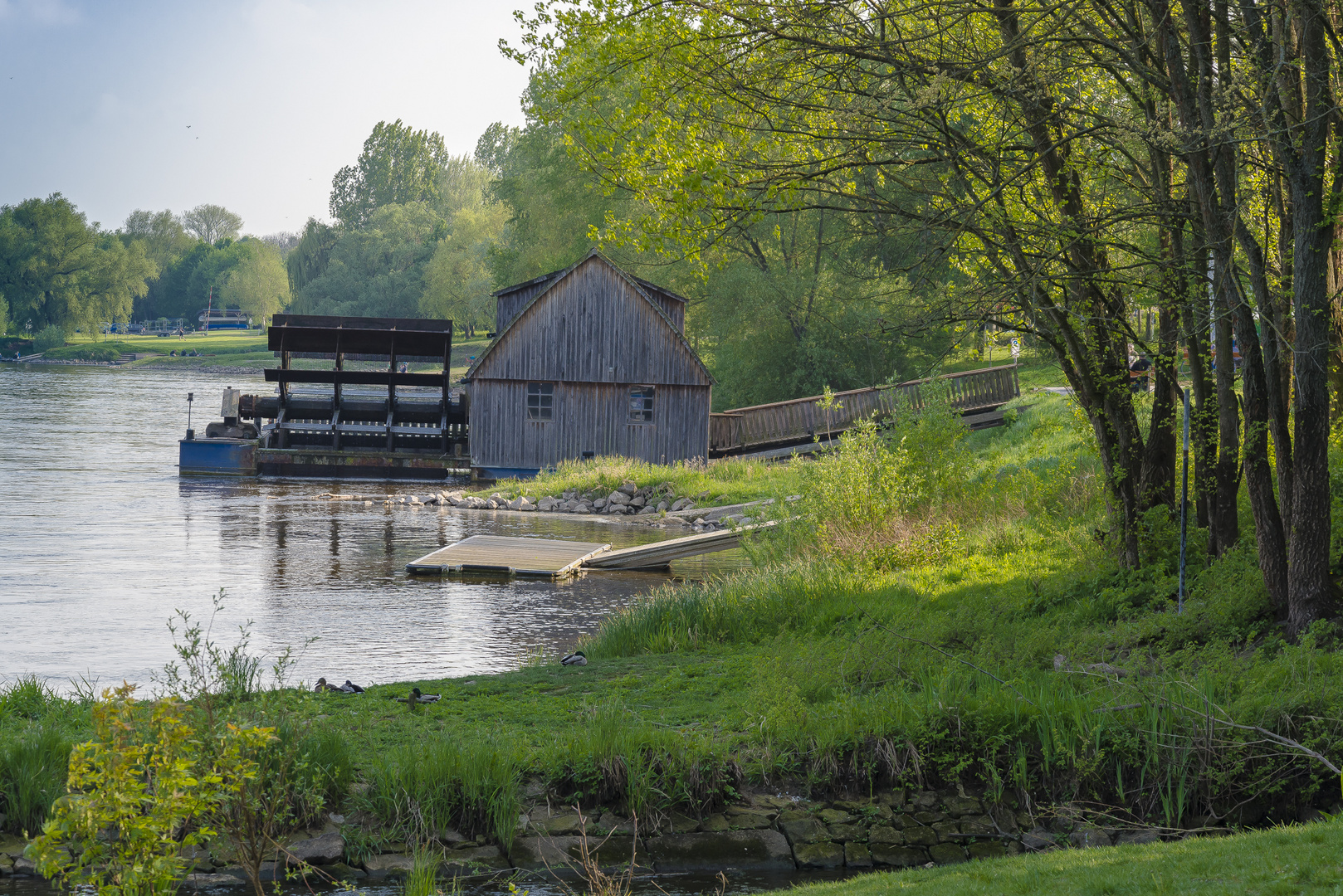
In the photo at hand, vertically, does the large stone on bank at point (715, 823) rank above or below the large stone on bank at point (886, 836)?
above

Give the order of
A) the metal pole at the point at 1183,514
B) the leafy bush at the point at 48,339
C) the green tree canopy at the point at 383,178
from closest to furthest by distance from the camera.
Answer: the metal pole at the point at 1183,514 < the leafy bush at the point at 48,339 < the green tree canopy at the point at 383,178

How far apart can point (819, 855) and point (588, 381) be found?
26867 millimetres

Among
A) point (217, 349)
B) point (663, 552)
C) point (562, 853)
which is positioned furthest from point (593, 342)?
point (217, 349)

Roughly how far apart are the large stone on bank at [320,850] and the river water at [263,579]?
4747mm

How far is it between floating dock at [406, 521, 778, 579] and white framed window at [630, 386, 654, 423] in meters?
13.6

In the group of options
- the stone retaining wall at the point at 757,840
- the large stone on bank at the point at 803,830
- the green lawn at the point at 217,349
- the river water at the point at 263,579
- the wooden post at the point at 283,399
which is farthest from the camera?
the green lawn at the point at 217,349

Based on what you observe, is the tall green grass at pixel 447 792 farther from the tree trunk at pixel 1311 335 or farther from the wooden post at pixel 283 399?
the wooden post at pixel 283 399

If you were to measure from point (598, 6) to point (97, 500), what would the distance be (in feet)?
78.5

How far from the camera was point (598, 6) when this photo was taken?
8.84 metres

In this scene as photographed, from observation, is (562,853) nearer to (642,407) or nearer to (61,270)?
(642,407)

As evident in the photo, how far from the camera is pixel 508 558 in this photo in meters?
19.8

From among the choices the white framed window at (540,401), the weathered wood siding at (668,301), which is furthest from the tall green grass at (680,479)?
the weathered wood siding at (668,301)

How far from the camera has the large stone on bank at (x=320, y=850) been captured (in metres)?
6.98

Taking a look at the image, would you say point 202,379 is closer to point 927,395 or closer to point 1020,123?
point 927,395
